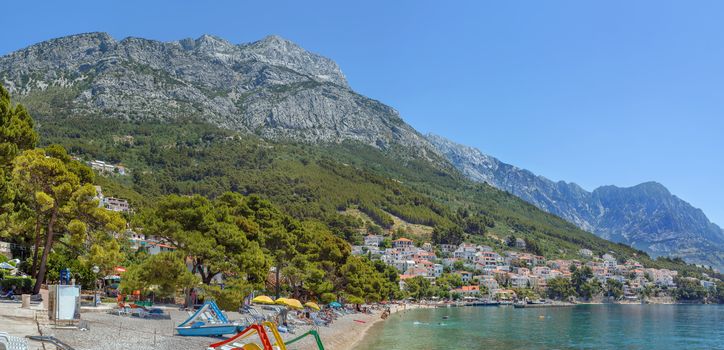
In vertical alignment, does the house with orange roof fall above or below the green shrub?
above

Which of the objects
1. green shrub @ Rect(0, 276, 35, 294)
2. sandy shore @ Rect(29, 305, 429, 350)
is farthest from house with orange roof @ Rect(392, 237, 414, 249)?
green shrub @ Rect(0, 276, 35, 294)

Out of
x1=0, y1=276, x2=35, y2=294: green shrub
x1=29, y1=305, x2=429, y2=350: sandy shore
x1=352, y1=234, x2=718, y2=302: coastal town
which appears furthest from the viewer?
x1=352, y1=234, x2=718, y2=302: coastal town

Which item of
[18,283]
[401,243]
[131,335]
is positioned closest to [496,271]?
[401,243]

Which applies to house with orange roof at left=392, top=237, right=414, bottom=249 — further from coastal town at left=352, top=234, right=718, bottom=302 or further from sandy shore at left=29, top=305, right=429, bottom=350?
sandy shore at left=29, top=305, right=429, bottom=350

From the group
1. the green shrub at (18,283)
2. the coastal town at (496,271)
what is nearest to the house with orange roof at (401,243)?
the coastal town at (496,271)

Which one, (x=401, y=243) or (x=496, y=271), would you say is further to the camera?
(x=401, y=243)

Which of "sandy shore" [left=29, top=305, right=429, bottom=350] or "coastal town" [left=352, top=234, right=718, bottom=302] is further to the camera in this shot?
"coastal town" [left=352, top=234, right=718, bottom=302]

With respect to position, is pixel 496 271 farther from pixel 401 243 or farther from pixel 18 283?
pixel 18 283

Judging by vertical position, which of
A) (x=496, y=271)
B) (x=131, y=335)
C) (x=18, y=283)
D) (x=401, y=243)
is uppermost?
(x=401, y=243)

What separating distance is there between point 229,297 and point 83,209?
39.4ft

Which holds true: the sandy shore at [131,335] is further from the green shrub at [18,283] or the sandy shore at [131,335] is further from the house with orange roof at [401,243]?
the house with orange roof at [401,243]

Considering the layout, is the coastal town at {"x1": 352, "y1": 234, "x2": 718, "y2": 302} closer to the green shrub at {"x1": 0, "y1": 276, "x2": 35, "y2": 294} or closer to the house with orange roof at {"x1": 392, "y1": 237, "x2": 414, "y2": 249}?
the house with orange roof at {"x1": 392, "y1": 237, "x2": 414, "y2": 249}

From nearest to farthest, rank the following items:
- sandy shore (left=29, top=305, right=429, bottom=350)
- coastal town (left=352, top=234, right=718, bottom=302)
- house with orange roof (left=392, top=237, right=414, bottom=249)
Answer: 1. sandy shore (left=29, top=305, right=429, bottom=350)
2. coastal town (left=352, top=234, right=718, bottom=302)
3. house with orange roof (left=392, top=237, right=414, bottom=249)

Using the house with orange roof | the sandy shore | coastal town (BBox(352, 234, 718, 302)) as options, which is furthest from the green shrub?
the house with orange roof
